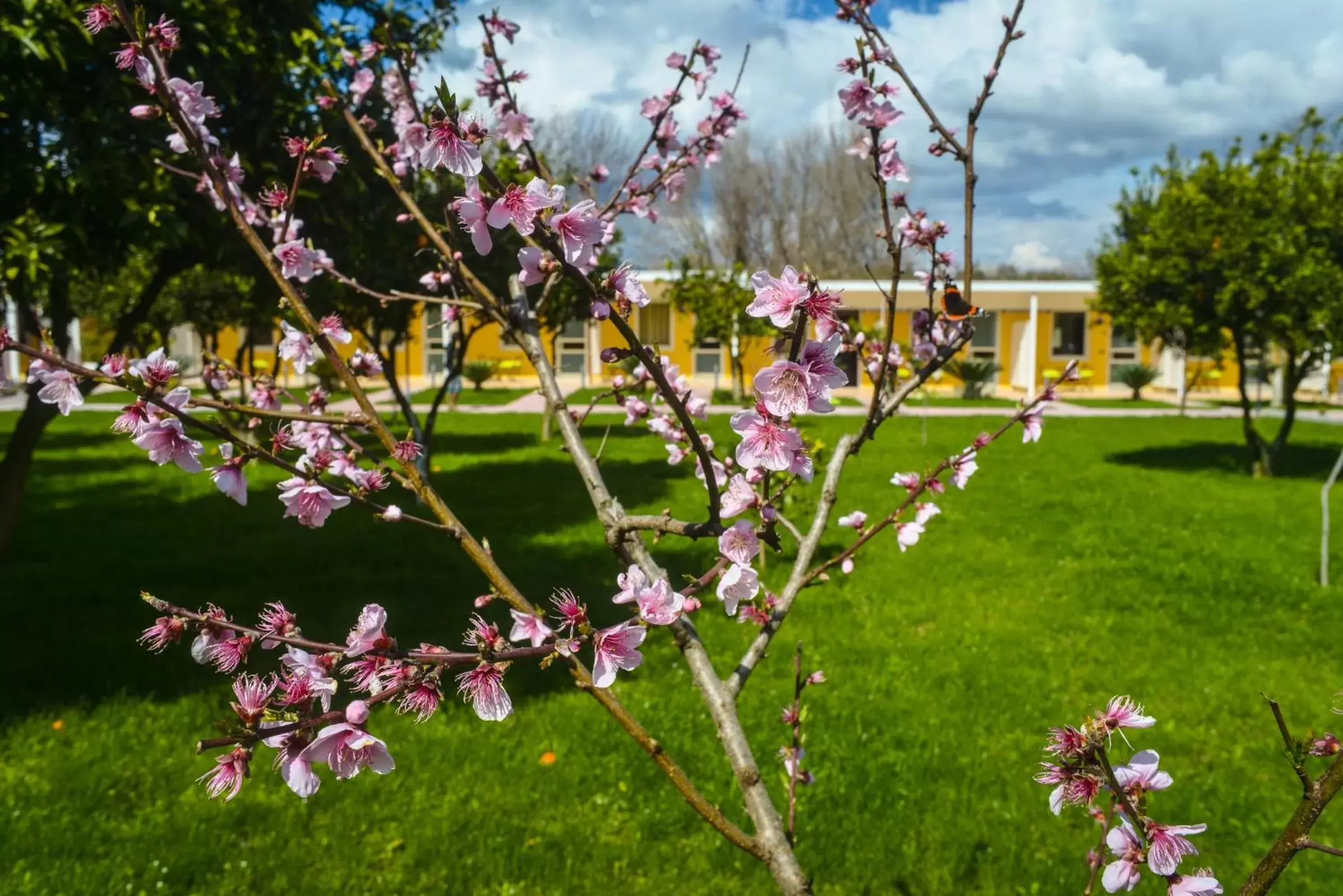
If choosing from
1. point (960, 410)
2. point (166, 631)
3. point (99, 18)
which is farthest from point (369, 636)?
point (960, 410)

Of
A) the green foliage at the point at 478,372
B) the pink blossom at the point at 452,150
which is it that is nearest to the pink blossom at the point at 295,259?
the pink blossom at the point at 452,150

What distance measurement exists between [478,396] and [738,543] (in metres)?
25.2

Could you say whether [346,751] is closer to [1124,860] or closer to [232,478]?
[232,478]

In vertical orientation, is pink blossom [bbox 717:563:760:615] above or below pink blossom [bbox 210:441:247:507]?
below

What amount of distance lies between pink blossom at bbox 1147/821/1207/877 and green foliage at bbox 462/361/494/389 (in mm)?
26742

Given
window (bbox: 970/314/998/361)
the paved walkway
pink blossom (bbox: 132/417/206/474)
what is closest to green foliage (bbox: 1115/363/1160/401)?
the paved walkway

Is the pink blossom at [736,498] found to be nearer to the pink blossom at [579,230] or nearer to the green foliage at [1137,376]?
the pink blossom at [579,230]

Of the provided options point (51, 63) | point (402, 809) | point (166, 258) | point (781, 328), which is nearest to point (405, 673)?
point (781, 328)

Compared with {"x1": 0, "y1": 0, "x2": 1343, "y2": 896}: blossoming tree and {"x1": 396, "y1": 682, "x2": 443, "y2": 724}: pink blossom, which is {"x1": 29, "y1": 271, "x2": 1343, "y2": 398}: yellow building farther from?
{"x1": 396, "y1": 682, "x2": 443, "y2": 724}: pink blossom

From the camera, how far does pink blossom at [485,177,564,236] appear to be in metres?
0.98

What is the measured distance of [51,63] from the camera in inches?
187

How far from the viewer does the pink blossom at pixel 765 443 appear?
1.08 metres

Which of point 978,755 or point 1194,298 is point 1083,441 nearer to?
point 1194,298

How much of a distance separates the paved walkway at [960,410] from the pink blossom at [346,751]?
18.3m
